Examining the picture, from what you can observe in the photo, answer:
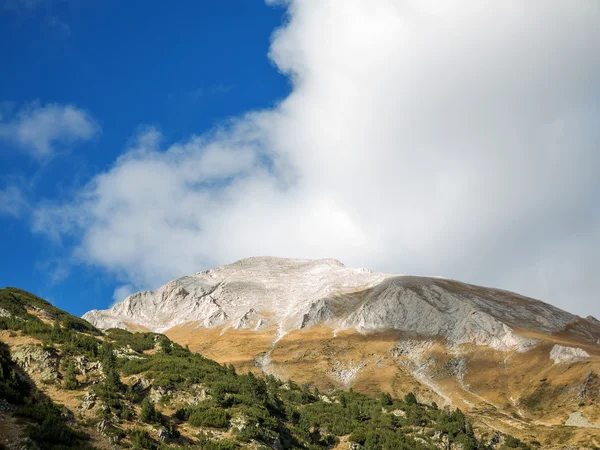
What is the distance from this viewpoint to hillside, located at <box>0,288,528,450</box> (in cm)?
3088

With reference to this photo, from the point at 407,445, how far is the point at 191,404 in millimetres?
23271

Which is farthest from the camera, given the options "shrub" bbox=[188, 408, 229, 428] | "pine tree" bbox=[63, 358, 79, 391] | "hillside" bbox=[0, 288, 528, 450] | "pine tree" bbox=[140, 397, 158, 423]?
"shrub" bbox=[188, 408, 229, 428]

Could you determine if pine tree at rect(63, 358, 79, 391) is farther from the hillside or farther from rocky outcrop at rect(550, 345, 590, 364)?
rocky outcrop at rect(550, 345, 590, 364)

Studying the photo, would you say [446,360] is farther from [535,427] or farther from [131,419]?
[131,419]

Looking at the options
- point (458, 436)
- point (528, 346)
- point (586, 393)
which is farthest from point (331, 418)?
point (528, 346)

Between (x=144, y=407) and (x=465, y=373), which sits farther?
(x=465, y=373)

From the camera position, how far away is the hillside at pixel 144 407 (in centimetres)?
3088

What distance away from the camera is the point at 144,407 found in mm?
35312

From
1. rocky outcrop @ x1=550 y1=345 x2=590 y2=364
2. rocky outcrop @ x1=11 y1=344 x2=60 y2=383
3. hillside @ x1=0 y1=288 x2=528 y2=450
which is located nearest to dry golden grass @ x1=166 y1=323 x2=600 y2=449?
rocky outcrop @ x1=550 y1=345 x2=590 y2=364

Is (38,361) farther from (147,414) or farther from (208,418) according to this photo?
(208,418)

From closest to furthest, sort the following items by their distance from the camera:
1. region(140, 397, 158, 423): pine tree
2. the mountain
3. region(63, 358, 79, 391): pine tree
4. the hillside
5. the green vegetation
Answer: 1. the green vegetation
2. the hillside
3. region(140, 397, 158, 423): pine tree
4. region(63, 358, 79, 391): pine tree
5. the mountain

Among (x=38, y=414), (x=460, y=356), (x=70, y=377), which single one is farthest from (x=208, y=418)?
(x=460, y=356)

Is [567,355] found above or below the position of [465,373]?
above

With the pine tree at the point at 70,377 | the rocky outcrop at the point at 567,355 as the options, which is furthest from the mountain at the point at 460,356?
the pine tree at the point at 70,377
